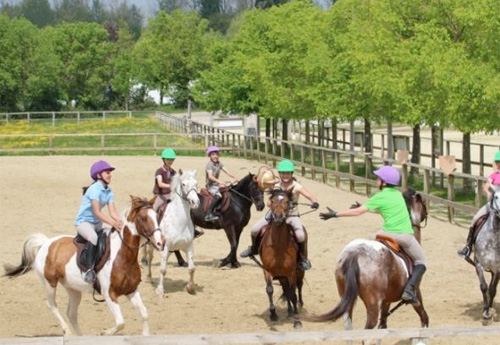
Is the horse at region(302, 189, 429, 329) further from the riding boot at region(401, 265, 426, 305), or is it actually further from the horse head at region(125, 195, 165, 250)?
the horse head at region(125, 195, 165, 250)

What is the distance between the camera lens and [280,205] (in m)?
13.1

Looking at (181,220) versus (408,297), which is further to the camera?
(181,220)

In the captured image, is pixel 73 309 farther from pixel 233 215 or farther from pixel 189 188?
pixel 233 215

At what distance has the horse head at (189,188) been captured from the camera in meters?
16.1

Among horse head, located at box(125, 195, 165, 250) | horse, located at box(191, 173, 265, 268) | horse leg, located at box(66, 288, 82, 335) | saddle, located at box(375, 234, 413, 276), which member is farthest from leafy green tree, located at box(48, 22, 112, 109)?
saddle, located at box(375, 234, 413, 276)

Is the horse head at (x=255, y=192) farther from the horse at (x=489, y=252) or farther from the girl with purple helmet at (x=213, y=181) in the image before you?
the horse at (x=489, y=252)

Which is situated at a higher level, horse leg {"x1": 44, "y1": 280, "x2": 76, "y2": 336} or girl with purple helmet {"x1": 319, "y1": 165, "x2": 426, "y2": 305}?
girl with purple helmet {"x1": 319, "y1": 165, "x2": 426, "y2": 305}

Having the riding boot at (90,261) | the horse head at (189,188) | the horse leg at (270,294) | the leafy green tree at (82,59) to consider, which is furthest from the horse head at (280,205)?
the leafy green tree at (82,59)

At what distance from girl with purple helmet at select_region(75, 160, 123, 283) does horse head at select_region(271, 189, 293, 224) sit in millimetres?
1946

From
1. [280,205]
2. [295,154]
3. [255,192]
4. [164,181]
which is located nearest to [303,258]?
[280,205]

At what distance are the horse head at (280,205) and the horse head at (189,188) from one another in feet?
10.3

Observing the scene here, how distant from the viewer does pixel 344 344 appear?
12227 mm

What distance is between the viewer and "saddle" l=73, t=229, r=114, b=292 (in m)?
12.5

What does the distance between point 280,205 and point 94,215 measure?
2322 mm
